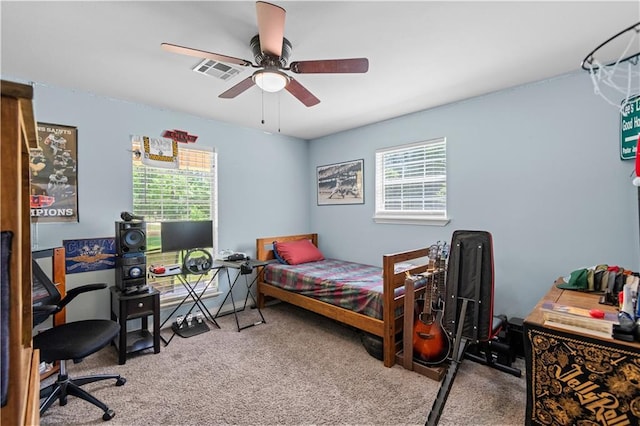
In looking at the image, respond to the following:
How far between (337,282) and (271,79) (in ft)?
6.51

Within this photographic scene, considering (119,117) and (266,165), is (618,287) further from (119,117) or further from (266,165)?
(119,117)

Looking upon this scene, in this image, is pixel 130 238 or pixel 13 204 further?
pixel 130 238

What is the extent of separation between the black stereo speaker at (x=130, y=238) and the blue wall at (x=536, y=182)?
2811mm

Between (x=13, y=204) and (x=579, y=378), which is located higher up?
(x=13, y=204)

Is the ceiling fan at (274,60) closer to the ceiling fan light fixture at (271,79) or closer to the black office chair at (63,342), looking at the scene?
the ceiling fan light fixture at (271,79)

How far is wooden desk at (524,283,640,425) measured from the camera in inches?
50.3

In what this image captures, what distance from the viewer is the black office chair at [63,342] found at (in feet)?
5.85

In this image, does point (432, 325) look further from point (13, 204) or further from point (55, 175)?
point (55, 175)

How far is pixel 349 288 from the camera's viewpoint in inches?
112

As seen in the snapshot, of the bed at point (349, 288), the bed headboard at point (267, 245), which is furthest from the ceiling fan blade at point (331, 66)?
the bed headboard at point (267, 245)

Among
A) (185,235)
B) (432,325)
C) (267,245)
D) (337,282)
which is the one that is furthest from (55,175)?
(432,325)

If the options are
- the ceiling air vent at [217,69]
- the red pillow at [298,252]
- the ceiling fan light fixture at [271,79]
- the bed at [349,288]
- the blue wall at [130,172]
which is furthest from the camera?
the red pillow at [298,252]

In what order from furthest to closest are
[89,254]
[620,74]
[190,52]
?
1. [89,254]
2. [620,74]
3. [190,52]

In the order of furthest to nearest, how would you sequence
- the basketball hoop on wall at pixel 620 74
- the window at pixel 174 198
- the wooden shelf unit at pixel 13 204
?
the window at pixel 174 198, the basketball hoop on wall at pixel 620 74, the wooden shelf unit at pixel 13 204
